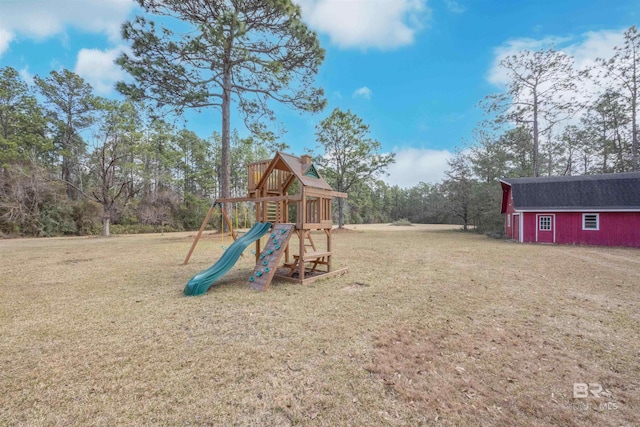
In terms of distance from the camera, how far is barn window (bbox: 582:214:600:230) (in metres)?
13.9

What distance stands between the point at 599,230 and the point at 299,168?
55.2 ft

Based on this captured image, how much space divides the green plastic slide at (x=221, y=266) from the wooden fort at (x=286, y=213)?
0.38m

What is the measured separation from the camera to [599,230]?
13.8 metres

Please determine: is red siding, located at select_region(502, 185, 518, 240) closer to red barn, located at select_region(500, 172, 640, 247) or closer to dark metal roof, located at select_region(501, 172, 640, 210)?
red barn, located at select_region(500, 172, 640, 247)

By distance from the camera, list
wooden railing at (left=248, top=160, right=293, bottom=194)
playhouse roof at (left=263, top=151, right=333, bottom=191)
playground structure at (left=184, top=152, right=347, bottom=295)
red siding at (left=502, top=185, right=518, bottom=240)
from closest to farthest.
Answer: playground structure at (left=184, top=152, right=347, bottom=295), playhouse roof at (left=263, top=151, right=333, bottom=191), wooden railing at (left=248, top=160, right=293, bottom=194), red siding at (left=502, top=185, right=518, bottom=240)

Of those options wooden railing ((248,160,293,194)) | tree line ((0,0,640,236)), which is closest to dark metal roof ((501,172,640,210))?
tree line ((0,0,640,236))

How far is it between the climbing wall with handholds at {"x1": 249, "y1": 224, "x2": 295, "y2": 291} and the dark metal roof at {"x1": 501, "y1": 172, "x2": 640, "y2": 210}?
15615mm

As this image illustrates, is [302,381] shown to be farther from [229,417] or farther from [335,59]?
[335,59]

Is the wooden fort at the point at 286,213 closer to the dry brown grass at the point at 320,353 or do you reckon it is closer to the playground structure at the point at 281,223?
the playground structure at the point at 281,223

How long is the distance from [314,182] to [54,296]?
585 cm

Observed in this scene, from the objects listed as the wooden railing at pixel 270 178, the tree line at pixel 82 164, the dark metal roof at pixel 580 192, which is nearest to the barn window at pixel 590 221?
the dark metal roof at pixel 580 192

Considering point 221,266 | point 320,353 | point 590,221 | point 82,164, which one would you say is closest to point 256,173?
point 221,266

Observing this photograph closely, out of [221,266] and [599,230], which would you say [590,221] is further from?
[221,266]

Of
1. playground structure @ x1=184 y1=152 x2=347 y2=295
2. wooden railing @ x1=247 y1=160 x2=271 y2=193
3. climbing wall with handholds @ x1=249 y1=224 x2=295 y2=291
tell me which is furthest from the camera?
wooden railing @ x1=247 y1=160 x2=271 y2=193
